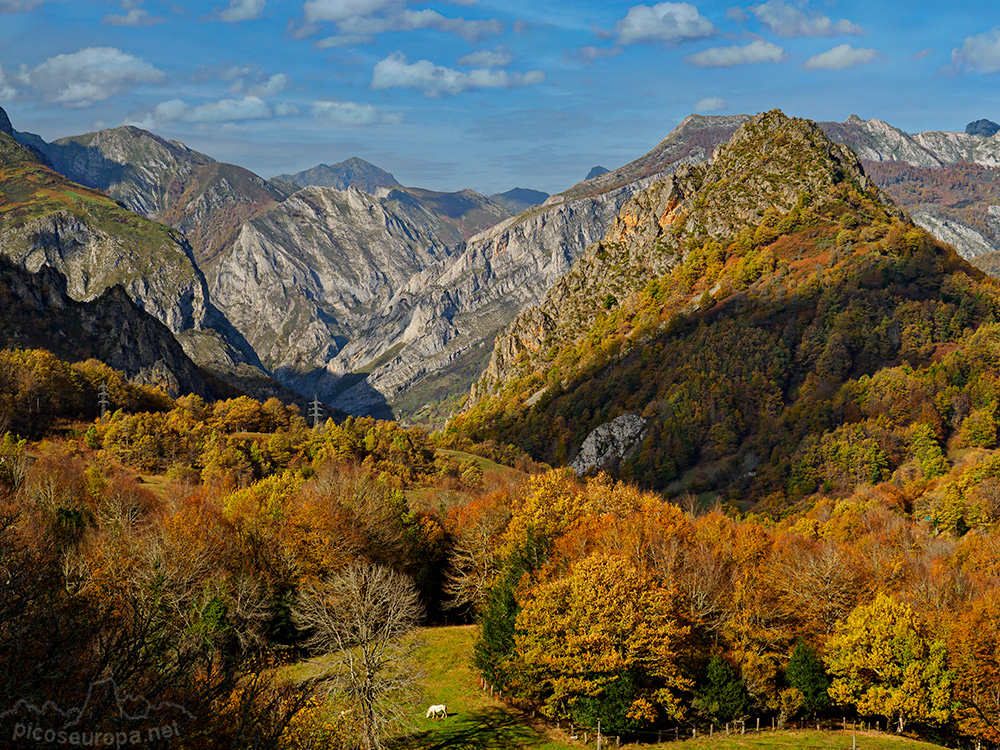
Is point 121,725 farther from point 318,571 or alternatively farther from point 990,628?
point 990,628

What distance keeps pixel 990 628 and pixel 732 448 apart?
135869 millimetres

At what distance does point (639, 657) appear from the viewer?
5578 cm

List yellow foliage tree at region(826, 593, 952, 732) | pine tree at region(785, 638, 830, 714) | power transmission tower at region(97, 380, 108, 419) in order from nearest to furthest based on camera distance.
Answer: yellow foliage tree at region(826, 593, 952, 732)
pine tree at region(785, 638, 830, 714)
power transmission tower at region(97, 380, 108, 419)

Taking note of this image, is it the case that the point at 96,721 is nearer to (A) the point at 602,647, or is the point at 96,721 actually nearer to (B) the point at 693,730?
(A) the point at 602,647

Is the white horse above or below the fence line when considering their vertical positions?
above

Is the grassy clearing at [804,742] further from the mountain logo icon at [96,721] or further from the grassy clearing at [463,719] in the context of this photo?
the mountain logo icon at [96,721]

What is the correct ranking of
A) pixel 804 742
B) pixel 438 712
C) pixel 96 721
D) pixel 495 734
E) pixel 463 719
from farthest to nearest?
pixel 804 742 → pixel 463 719 → pixel 438 712 → pixel 495 734 → pixel 96 721

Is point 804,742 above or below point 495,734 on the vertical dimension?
below

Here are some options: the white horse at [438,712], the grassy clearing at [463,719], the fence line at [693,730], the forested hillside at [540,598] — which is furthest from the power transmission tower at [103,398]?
the white horse at [438,712]

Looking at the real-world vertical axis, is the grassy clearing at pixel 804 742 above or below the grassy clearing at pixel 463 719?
below

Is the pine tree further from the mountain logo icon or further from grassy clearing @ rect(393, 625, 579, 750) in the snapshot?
the mountain logo icon

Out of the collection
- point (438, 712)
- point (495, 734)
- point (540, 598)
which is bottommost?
point (495, 734)

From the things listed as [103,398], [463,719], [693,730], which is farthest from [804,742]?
[103,398]

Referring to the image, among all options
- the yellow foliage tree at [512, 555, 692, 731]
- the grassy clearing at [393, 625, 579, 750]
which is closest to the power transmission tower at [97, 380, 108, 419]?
the grassy clearing at [393, 625, 579, 750]
